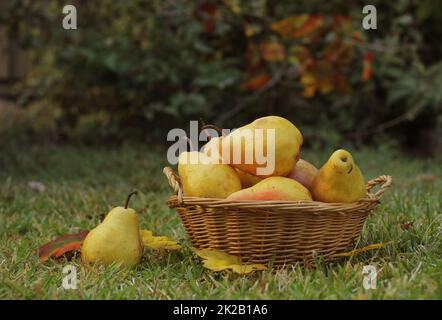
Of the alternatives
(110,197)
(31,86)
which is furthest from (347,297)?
(31,86)

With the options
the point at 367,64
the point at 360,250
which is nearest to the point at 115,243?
the point at 360,250

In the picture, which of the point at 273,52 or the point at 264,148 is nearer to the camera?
the point at 264,148

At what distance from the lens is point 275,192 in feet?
6.60

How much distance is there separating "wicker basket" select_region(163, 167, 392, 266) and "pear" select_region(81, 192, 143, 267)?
0.19 meters

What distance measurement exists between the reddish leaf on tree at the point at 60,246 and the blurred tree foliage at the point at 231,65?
2.81m

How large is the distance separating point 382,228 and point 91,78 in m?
3.58

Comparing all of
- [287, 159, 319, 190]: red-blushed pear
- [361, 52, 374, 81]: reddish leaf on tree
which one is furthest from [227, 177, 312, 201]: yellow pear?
[361, 52, 374, 81]: reddish leaf on tree

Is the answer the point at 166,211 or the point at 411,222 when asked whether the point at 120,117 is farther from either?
the point at 411,222

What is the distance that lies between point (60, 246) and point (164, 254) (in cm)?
33

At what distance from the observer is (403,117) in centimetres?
554

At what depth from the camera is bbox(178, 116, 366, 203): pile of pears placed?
80.5 inches

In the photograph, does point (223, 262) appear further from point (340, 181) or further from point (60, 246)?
point (60, 246)

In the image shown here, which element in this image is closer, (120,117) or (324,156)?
(324,156)

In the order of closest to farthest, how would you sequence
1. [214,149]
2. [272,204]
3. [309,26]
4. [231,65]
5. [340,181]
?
[272,204], [340,181], [214,149], [309,26], [231,65]
